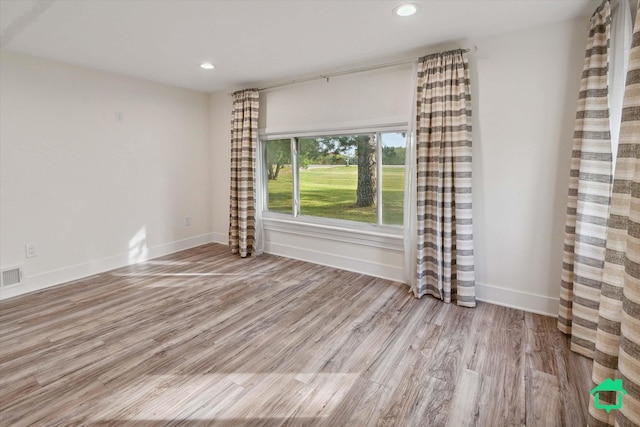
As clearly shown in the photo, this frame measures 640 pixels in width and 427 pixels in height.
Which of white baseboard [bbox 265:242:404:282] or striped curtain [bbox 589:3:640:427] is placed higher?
striped curtain [bbox 589:3:640:427]

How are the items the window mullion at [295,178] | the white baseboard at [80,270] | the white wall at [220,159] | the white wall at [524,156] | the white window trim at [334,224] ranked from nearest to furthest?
the white wall at [524,156]
the white baseboard at [80,270]
the white window trim at [334,224]
the window mullion at [295,178]
the white wall at [220,159]

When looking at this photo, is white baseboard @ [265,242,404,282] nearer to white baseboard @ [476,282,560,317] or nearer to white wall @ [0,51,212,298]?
white baseboard @ [476,282,560,317]

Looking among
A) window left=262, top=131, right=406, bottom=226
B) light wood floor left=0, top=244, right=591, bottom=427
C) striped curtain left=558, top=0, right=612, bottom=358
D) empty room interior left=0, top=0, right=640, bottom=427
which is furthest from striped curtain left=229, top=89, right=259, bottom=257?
striped curtain left=558, top=0, right=612, bottom=358

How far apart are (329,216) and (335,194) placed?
0.30 meters

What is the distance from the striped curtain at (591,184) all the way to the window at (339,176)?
1.47 m

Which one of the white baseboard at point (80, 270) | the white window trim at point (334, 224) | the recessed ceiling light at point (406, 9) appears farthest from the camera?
the white window trim at point (334, 224)

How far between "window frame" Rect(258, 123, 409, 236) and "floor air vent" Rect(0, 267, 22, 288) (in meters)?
2.57

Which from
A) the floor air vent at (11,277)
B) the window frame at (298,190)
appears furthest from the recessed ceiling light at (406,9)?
the floor air vent at (11,277)

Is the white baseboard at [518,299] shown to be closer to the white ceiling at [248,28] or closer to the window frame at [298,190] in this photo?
the window frame at [298,190]

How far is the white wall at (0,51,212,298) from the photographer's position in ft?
9.70

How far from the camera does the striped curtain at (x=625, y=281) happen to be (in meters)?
0.87

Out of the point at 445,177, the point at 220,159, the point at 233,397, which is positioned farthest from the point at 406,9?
the point at 220,159

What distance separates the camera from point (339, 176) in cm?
380

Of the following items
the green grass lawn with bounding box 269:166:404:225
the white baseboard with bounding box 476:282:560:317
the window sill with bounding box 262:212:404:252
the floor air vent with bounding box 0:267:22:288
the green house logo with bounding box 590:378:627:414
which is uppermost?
the green grass lawn with bounding box 269:166:404:225
